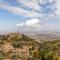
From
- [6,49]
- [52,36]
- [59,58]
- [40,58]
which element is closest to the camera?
[59,58]

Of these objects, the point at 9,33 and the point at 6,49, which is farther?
the point at 9,33

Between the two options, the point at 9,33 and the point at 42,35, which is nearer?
the point at 9,33

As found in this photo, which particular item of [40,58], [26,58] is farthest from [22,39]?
[40,58]

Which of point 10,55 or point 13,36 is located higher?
point 13,36

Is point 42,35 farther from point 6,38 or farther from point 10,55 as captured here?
point 10,55

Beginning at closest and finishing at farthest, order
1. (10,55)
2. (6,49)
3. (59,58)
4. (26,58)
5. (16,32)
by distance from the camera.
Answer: (59,58)
(26,58)
(10,55)
(6,49)
(16,32)

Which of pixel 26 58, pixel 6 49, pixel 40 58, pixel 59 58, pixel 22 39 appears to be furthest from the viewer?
pixel 22 39

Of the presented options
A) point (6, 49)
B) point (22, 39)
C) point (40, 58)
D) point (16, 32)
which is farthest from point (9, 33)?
point (40, 58)

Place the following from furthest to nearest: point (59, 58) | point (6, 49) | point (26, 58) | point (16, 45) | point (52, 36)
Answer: point (52, 36) < point (16, 45) < point (6, 49) < point (26, 58) < point (59, 58)

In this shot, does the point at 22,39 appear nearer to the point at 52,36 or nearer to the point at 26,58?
the point at 52,36
